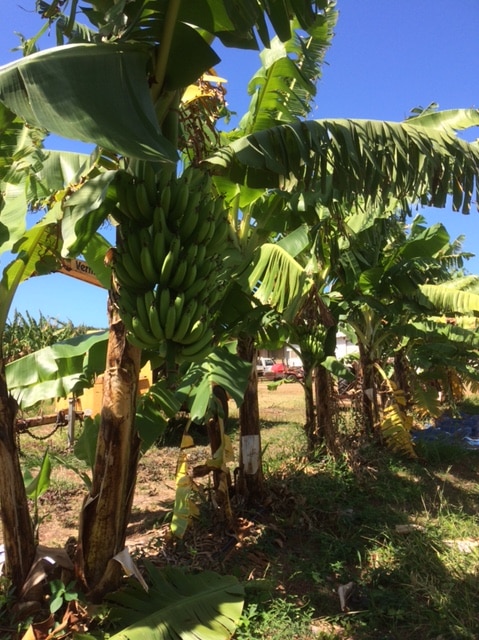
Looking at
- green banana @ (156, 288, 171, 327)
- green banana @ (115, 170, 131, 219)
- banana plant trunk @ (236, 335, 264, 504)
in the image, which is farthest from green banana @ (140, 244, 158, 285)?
banana plant trunk @ (236, 335, 264, 504)

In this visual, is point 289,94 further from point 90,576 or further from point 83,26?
point 90,576

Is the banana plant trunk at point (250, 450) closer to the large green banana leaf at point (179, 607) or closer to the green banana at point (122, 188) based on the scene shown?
the large green banana leaf at point (179, 607)

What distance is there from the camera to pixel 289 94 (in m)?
4.14

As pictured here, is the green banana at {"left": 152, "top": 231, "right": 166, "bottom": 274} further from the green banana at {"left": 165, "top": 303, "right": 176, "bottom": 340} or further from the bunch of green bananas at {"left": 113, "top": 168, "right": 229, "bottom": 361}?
the green banana at {"left": 165, "top": 303, "right": 176, "bottom": 340}

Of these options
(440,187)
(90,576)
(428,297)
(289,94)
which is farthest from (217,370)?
(428,297)

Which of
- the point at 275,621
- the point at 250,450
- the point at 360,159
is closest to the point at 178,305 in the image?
the point at 360,159

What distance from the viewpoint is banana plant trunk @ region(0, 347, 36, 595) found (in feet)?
10.5

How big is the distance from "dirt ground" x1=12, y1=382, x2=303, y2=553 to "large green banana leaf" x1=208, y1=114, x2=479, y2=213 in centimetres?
317

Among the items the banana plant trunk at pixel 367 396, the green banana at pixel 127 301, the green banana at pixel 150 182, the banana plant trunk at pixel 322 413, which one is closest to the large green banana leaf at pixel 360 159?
the green banana at pixel 150 182

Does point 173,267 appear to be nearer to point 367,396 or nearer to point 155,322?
point 155,322

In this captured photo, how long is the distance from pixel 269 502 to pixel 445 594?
2081 mm

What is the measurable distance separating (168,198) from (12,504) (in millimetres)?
2332

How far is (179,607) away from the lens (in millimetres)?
3111

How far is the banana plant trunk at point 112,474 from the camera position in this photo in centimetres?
300
